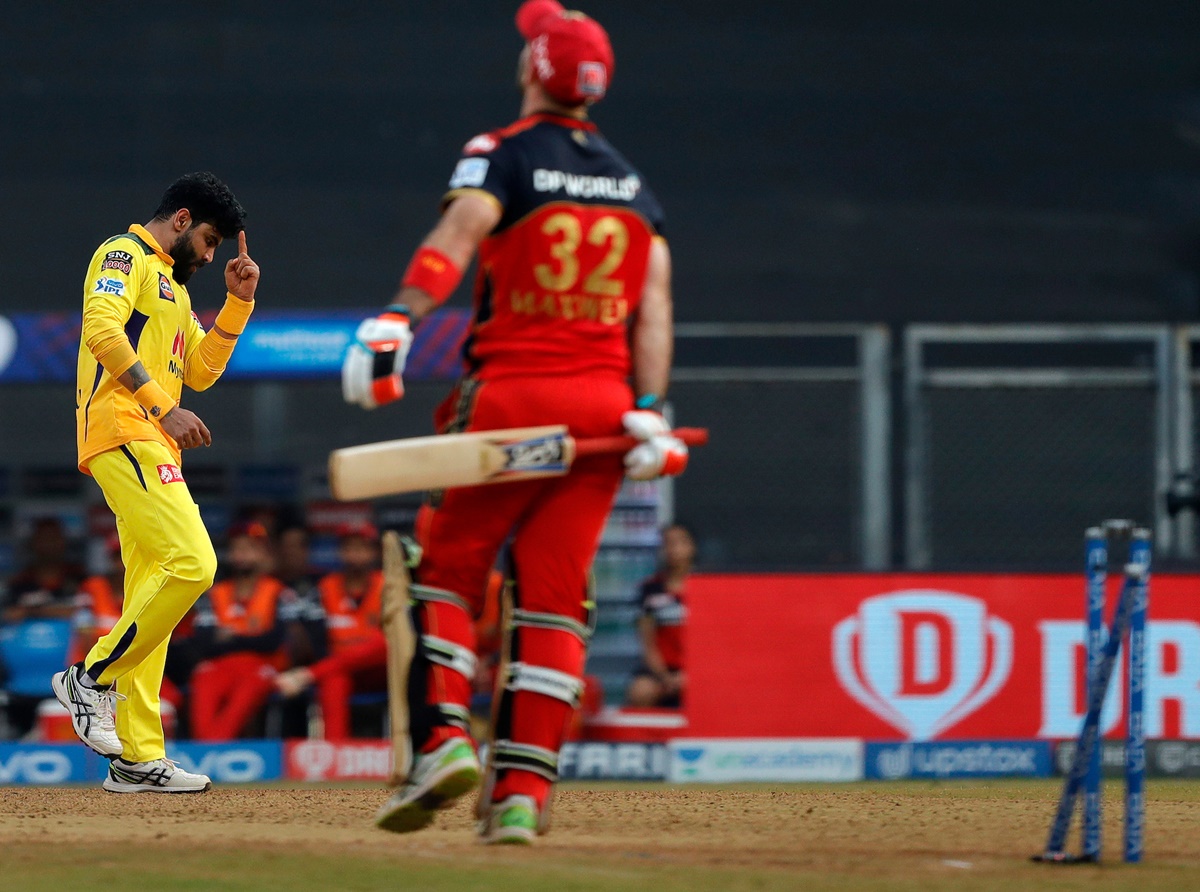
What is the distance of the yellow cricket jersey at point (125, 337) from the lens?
593 centimetres

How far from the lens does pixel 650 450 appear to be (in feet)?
A: 15.9

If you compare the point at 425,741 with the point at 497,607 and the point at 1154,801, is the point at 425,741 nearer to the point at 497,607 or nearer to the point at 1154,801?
the point at 1154,801

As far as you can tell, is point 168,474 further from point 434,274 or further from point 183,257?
point 434,274

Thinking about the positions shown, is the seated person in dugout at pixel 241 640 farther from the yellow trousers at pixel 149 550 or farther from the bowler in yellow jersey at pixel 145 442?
the yellow trousers at pixel 149 550

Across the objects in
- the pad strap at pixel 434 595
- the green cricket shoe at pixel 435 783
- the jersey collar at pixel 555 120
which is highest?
the jersey collar at pixel 555 120

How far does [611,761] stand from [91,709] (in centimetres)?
428

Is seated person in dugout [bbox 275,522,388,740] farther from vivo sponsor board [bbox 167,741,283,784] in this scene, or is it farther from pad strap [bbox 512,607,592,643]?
pad strap [bbox 512,607,592,643]

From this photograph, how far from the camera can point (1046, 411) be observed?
508 inches

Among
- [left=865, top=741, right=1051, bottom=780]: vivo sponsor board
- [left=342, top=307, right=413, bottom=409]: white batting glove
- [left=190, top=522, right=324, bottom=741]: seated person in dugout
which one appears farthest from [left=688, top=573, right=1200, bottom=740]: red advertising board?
[left=342, top=307, right=413, bottom=409]: white batting glove

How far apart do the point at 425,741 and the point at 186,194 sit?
250 centimetres

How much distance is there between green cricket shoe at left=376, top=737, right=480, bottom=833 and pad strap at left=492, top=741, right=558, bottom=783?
6.5 inches

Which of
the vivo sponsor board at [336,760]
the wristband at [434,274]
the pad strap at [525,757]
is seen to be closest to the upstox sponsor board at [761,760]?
the vivo sponsor board at [336,760]

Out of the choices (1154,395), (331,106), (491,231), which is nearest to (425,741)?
(491,231)

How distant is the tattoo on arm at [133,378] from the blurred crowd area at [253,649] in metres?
4.36
